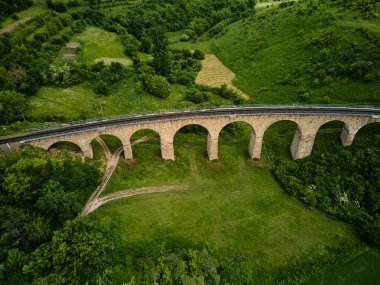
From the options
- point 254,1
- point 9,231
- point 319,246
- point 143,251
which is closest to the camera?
point 9,231

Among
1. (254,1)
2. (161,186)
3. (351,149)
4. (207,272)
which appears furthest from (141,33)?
(207,272)

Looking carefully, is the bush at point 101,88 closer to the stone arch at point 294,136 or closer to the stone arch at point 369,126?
the stone arch at point 294,136

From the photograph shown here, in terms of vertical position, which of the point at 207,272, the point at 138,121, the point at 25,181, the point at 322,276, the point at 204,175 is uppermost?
the point at 138,121

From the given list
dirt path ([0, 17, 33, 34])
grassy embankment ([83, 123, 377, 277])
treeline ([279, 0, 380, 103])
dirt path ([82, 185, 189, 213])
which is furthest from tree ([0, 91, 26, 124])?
treeline ([279, 0, 380, 103])

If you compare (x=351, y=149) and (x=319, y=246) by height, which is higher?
(x=351, y=149)

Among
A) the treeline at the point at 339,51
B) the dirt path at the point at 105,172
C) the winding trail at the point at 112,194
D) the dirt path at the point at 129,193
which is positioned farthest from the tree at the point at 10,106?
the treeline at the point at 339,51

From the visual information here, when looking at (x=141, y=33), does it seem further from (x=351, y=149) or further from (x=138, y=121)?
(x=351, y=149)
